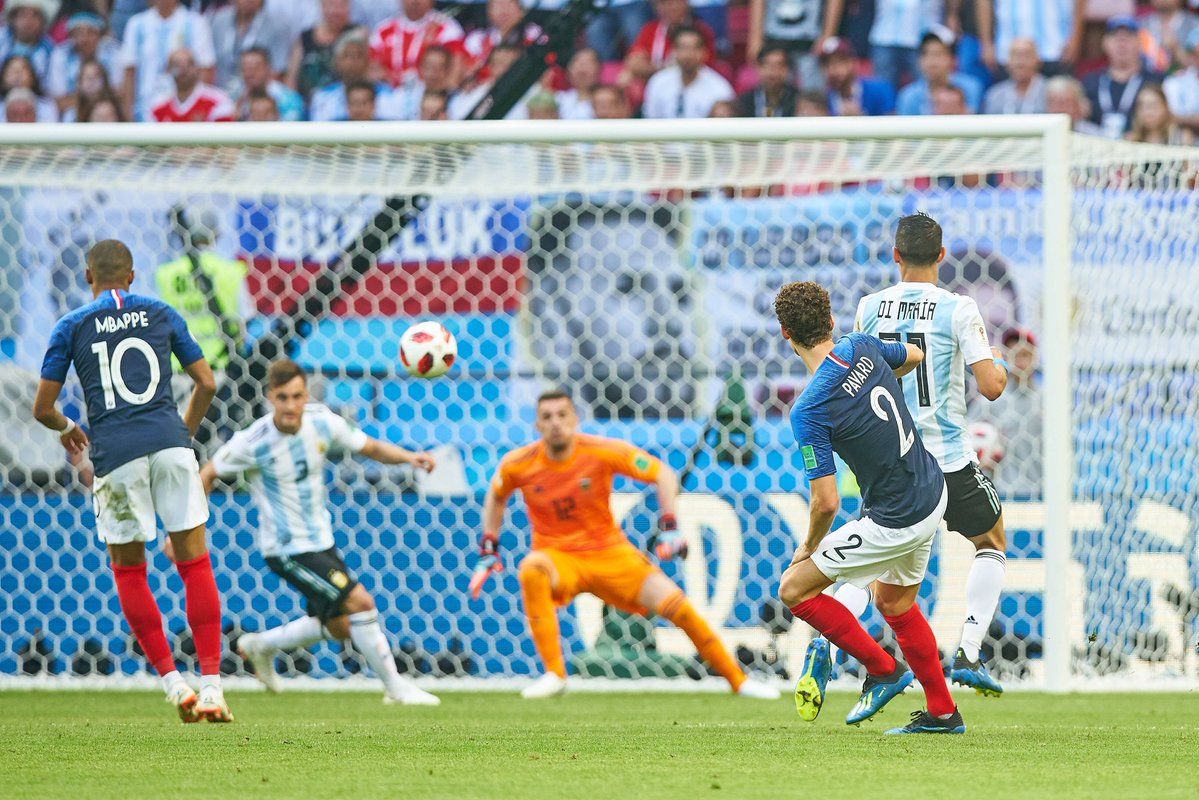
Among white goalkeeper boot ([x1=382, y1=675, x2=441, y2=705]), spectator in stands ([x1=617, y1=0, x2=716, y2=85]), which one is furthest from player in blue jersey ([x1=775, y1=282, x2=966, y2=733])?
spectator in stands ([x1=617, y1=0, x2=716, y2=85])

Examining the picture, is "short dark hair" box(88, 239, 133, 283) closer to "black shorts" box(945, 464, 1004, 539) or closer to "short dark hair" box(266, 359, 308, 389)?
"short dark hair" box(266, 359, 308, 389)

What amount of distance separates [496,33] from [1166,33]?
16.1 feet

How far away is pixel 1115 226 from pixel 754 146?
1802 mm

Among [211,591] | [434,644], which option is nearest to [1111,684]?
[434,644]

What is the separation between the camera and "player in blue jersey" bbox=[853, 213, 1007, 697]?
18.0 feet

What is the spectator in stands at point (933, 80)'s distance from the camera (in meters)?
11.6

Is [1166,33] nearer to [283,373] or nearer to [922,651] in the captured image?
[283,373]

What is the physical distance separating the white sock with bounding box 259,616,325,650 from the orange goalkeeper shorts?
113 cm

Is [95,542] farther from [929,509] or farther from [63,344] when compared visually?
[929,509]

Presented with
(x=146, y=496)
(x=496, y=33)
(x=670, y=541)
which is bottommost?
(x=670, y=541)

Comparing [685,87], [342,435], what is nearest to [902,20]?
[685,87]

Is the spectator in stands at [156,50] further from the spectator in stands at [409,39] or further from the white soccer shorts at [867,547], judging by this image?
the white soccer shorts at [867,547]

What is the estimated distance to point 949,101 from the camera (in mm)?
11492

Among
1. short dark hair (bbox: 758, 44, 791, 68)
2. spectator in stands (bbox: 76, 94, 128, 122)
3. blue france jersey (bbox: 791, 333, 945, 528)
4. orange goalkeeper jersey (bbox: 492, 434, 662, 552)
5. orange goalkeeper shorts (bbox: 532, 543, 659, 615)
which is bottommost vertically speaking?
orange goalkeeper shorts (bbox: 532, 543, 659, 615)
